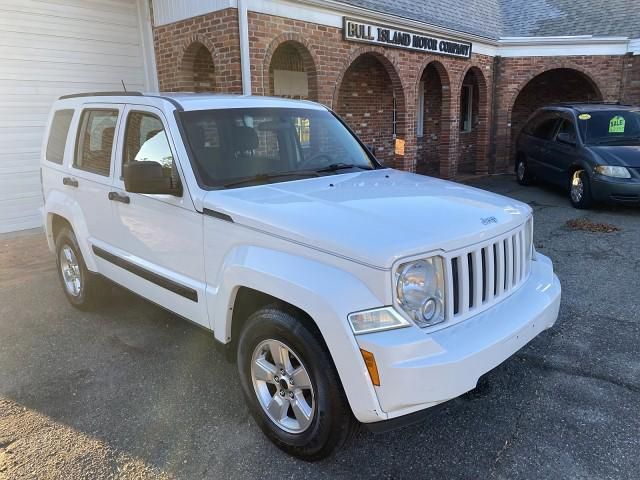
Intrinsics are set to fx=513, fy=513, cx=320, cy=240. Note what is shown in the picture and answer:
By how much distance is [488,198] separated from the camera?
330cm

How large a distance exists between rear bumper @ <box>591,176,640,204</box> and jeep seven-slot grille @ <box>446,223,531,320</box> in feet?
20.6

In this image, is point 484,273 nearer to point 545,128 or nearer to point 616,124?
point 616,124

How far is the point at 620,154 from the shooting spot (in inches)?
336

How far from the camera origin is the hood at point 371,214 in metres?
2.42

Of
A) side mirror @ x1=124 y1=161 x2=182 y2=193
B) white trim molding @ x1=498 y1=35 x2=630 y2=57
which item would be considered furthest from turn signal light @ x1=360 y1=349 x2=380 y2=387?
white trim molding @ x1=498 y1=35 x2=630 y2=57

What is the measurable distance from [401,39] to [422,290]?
9.09 metres

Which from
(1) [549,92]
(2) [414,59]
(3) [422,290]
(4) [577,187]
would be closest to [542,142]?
(4) [577,187]

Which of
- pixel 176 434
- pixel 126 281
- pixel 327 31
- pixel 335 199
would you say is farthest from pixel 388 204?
pixel 327 31

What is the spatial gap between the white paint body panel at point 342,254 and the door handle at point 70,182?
676 mm

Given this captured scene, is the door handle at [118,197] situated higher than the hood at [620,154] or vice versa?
the door handle at [118,197]

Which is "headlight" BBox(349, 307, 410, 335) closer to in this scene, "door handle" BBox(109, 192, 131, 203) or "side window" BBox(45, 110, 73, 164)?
"door handle" BBox(109, 192, 131, 203)

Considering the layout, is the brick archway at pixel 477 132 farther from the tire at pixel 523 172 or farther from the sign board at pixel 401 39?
the tire at pixel 523 172

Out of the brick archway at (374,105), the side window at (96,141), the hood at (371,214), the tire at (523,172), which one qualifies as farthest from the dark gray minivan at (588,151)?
the side window at (96,141)

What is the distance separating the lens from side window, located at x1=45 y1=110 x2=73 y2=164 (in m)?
4.77
